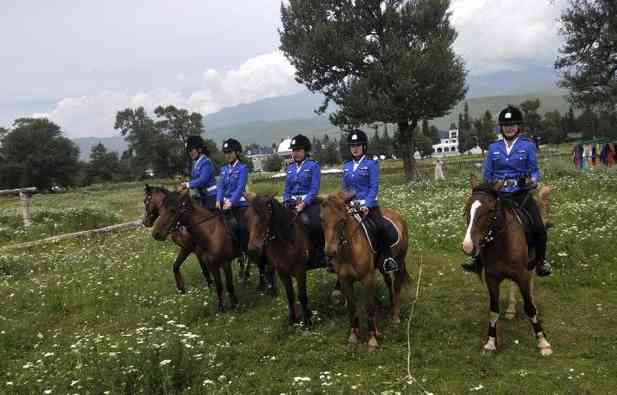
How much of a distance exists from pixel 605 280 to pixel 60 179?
274ft

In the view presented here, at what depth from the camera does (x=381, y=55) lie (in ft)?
115

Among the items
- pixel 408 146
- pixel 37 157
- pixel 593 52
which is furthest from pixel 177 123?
pixel 593 52

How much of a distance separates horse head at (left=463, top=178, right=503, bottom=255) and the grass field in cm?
210

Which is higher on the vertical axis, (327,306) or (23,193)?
(23,193)

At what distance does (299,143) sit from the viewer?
10188 millimetres

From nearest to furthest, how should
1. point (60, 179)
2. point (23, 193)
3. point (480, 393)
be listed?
point (480, 393) → point (23, 193) → point (60, 179)

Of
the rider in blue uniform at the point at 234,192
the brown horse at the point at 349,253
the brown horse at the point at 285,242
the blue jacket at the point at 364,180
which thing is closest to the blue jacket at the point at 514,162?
the blue jacket at the point at 364,180

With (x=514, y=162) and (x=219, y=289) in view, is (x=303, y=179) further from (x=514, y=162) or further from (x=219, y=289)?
(x=514, y=162)

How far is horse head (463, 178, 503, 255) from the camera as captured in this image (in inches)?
271

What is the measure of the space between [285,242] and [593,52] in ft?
80.0

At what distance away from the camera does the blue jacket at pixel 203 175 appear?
39.5ft

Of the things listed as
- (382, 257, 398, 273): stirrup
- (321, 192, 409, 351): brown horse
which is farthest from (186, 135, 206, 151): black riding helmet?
(382, 257, 398, 273): stirrup

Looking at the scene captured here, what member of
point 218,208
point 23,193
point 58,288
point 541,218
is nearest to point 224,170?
point 218,208

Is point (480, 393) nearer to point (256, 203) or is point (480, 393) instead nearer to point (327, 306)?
point (327, 306)
